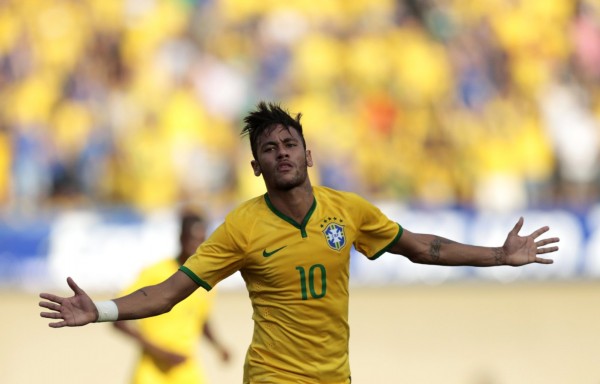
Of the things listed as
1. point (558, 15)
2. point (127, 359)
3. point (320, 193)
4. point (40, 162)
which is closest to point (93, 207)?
point (40, 162)

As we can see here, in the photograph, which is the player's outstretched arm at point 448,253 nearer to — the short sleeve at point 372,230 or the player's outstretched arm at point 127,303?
the short sleeve at point 372,230

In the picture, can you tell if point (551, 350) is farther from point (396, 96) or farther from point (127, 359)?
point (127, 359)

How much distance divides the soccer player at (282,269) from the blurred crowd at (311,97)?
25.5 ft

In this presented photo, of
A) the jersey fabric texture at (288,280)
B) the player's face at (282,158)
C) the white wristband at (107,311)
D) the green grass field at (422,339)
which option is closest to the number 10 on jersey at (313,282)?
the jersey fabric texture at (288,280)

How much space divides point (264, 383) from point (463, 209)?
806 cm

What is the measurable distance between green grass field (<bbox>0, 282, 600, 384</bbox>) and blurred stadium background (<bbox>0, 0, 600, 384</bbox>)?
23mm

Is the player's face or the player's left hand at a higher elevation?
the player's face

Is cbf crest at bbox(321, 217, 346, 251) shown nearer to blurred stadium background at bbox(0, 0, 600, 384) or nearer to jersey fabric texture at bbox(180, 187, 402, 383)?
jersey fabric texture at bbox(180, 187, 402, 383)

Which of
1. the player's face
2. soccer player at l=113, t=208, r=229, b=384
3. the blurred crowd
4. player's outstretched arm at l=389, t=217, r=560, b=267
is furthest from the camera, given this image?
the blurred crowd

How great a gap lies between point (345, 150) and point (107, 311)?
8735mm

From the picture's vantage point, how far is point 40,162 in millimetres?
12977

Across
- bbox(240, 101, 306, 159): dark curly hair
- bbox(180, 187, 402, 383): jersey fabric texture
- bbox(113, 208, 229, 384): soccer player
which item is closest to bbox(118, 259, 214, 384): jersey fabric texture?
bbox(113, 208, 229, 384): soccer player

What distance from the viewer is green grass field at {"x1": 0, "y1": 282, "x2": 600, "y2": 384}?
11828 mm

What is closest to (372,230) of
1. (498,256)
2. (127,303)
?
(498,256)
